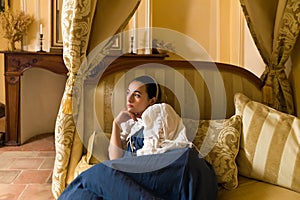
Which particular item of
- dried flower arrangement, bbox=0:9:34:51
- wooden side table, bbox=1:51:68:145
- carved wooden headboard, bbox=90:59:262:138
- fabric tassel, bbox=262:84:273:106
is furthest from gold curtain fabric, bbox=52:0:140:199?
dried flower arrangement, bbox=0:9:34:51

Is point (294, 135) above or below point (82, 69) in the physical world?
below

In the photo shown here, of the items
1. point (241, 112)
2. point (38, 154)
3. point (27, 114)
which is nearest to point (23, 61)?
point (27, 114)

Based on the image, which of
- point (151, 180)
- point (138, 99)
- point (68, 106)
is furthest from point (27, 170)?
point (151, 180)

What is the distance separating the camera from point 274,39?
2.14 m

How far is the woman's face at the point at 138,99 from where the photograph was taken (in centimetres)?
179

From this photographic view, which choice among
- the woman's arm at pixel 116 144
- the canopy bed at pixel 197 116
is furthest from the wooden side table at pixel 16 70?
the woman's arm at pixel 116 144

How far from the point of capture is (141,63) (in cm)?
202

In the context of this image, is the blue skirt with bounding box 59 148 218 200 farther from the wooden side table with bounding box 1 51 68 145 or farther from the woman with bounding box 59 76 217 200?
the wooden side table with bounding box 1 51 68 145

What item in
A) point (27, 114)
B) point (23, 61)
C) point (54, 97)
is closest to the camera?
point (23, 61)

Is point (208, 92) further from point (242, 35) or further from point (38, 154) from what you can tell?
point (38, 154)

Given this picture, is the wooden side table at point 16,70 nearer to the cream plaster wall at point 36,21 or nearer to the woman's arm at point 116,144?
the cream plaster wall at point 36,21

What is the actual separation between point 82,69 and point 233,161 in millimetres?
946

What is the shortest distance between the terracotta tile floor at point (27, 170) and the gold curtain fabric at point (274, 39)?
1645 millimetres

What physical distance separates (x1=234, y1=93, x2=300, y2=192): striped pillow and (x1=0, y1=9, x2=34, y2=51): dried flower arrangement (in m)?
2.67
